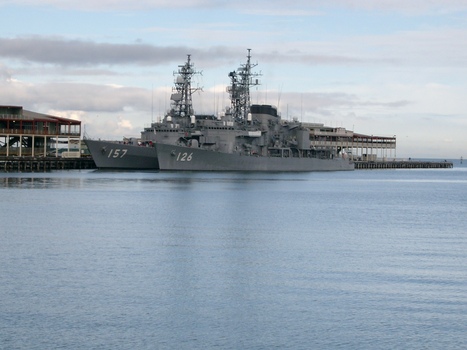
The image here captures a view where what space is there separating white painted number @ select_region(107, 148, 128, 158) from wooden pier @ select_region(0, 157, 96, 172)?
643 centimetres

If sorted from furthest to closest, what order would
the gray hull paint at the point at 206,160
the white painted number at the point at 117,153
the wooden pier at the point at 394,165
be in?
the wooden pier at the point at 394,165, the white painted number at the point at 117,153, the gray hull paint at the point at 206,160

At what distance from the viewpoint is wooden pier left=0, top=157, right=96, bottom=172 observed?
93.2 meters

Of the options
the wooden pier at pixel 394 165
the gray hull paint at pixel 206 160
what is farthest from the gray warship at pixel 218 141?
the wooden pier at pixel 394 165

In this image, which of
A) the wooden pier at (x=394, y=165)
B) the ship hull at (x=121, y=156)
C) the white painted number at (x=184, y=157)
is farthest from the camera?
the wooden pier at (x=394, y=165)

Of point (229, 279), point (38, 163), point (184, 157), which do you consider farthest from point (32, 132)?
point (229, 279)

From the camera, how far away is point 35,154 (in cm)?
9962

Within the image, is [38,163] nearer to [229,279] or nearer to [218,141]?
[218,141]

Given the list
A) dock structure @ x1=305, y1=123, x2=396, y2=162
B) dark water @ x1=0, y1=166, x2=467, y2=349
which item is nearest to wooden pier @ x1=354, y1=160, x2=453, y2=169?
dock structure @ x1=305, y1=123, x2=396, y2=162

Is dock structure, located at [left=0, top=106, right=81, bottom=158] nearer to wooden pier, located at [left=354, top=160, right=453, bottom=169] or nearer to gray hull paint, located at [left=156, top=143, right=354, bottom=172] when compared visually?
gray hull paint, located at [left=156, top=143, right=354, bottom=172]

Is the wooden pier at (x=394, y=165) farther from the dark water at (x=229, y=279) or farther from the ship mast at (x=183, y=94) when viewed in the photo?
the dark water at (x=229, y=279)

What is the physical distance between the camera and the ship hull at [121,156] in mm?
96125

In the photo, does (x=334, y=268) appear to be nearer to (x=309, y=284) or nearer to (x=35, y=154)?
(x=309, y=284)

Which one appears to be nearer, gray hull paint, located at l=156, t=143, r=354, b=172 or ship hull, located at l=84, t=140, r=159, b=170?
gray hull paint, located at l=156, t=143, r=354, b=172

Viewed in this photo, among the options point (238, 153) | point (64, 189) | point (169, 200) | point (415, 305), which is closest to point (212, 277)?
point (415, 305)
